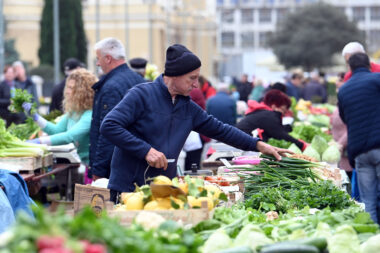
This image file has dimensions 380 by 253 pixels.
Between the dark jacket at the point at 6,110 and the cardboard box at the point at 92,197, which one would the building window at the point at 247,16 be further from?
the cardboard box at the point at 92,197

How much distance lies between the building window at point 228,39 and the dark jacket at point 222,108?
101 m

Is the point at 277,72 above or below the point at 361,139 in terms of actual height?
below

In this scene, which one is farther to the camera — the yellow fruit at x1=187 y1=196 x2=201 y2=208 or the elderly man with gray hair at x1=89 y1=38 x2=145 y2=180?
the elderly man with gray hair at x1=89 y1=38 x2=145 y2=180

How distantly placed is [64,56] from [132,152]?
45814mm

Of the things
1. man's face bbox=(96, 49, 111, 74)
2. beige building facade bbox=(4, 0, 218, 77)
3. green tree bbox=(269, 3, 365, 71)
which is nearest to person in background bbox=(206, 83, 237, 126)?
man's face bbox=(96, 49, 111, 74)

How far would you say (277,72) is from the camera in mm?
57094

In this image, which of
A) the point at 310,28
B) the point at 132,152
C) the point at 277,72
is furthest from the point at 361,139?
the point at 310,28

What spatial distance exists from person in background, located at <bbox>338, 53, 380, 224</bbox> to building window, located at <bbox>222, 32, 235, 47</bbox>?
10763cm

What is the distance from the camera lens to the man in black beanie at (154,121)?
18.1ft

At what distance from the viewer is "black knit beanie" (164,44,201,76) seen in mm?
5492

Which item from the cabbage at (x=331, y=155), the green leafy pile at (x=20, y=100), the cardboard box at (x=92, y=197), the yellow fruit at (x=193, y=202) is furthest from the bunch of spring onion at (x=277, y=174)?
the green leafy pile at (x=20, y=100)

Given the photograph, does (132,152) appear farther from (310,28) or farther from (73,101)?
(310,28)

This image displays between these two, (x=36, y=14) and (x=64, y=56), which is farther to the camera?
(x=36, y=14)

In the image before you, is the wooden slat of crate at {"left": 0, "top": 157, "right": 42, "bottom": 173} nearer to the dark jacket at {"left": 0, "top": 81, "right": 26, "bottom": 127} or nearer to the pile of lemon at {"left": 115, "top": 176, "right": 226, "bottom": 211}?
the pile of lemon at {"left": 115, "top": 176, "right": 226, "bottom": 211}
